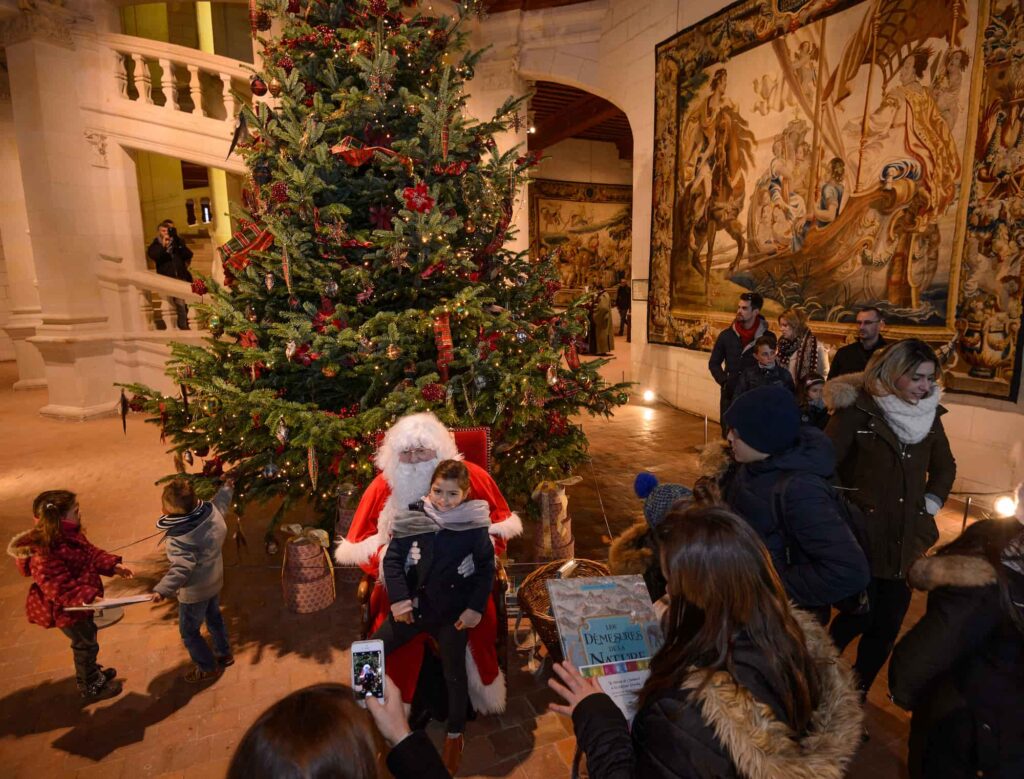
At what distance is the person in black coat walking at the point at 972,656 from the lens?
1403 millimetres

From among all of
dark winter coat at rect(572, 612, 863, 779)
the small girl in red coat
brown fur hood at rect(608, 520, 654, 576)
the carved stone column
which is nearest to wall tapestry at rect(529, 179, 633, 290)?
the carved stone column

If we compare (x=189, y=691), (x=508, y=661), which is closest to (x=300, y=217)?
(x=189, y=691)

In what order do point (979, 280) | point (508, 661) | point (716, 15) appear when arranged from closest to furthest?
1. point (508, 661)
2. point (979, 280)
3. point (716, 15)

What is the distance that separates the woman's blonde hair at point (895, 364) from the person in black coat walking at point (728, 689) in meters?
1.70

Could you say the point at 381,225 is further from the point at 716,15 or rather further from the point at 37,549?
the point at 716,15

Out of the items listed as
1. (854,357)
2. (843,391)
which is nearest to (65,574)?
(843,391)

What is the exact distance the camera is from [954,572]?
1461 mm

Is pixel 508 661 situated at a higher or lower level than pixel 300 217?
lower

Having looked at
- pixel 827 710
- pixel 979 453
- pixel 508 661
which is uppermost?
pixel 827 710

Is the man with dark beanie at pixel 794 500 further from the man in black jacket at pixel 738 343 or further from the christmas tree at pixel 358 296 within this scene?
the man in black jacket at pixel 738 343

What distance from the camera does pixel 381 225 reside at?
435cm

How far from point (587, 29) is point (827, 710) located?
1209 cm

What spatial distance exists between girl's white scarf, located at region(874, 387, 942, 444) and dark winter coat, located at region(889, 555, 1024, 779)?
133cm

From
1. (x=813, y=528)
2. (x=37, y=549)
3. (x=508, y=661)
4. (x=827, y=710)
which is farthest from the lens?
(x=508, y=661)
